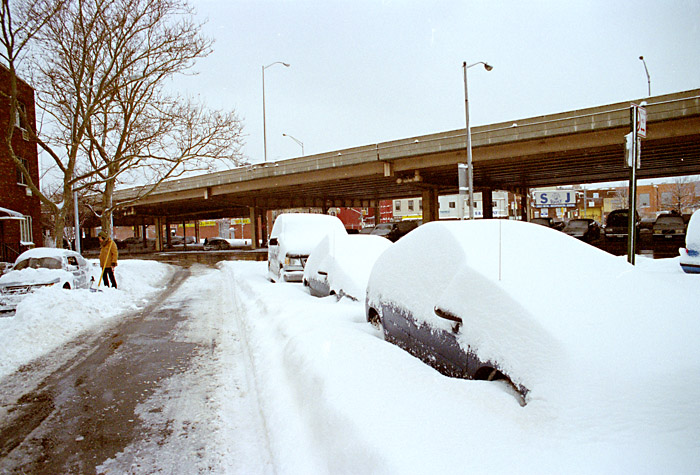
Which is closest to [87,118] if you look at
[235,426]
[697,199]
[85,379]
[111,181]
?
[111,181]

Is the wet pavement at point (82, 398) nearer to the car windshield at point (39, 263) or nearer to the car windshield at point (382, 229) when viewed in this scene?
the car windshield at point (39, 263)

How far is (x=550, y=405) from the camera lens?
2.50 m

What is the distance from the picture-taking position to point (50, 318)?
26.1ft

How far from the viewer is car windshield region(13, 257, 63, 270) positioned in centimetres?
1077

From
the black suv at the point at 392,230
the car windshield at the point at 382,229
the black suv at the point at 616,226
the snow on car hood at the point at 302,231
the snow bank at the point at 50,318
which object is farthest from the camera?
the car windshield at the point at 382,229

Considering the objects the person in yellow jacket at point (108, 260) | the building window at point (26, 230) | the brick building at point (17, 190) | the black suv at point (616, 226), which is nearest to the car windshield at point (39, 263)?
the person in yellow jacket at point (108, 260)

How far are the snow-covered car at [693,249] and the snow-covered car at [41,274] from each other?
47.7 ft

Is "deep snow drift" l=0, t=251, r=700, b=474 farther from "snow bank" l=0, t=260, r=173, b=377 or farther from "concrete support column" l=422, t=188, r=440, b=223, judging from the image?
"concrete support column" l=422, t=188, r=440, b=223

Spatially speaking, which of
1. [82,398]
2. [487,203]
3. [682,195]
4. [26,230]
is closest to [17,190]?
[26,230]

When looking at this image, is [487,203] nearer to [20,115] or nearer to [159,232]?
[20,115]

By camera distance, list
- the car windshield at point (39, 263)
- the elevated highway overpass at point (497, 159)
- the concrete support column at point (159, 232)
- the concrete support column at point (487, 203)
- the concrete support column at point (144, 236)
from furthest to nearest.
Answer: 1. the concrete support column at point (159, 232)
2. the concrete support column at point (144, 236)
3. the concrete support column at point (487, 203)
4. the elevated highway overpass at point (497, 159)
5. the car windshield at point (39, 263)

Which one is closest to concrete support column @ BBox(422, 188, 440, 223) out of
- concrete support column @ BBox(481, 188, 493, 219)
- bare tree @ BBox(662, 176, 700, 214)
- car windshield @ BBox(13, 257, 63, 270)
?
concrete support column @ BBox(481, 188, 493, 219)

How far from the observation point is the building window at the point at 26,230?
75.5 ft

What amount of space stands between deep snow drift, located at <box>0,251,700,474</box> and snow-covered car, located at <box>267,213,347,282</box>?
19.8 feet
